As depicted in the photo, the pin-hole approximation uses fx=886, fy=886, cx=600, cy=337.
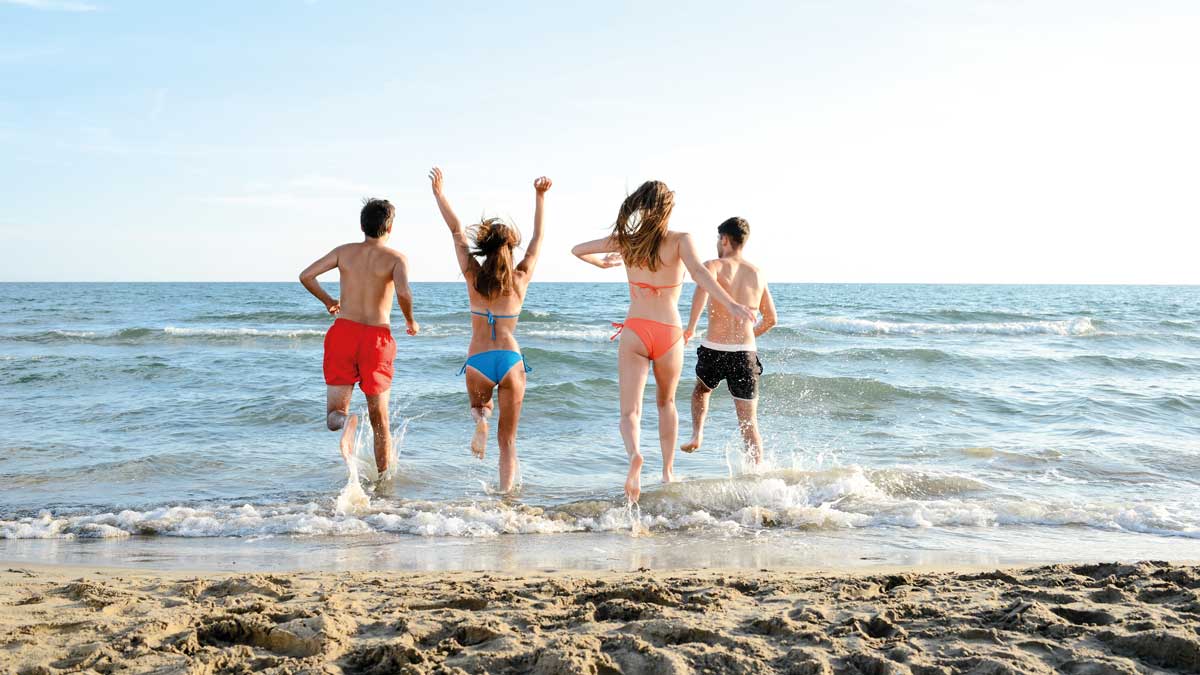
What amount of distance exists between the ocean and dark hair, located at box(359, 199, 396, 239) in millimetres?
1955

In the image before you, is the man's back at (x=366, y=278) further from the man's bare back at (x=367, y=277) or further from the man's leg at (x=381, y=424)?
the man's leg at (x=381, y=424)

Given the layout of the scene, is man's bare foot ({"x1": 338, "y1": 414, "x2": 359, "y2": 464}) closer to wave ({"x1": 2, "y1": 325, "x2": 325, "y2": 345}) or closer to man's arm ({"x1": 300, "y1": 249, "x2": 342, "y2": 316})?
man's arm ({"x1": 300, "y1": 249, "x2": 342, "y2": 316})

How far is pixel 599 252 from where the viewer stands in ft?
17.9

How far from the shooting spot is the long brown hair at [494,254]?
5.55 m

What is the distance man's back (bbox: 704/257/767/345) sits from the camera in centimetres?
657

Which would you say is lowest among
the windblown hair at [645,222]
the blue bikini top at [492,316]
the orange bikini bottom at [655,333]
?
the orange bikini bottom at [655,333]

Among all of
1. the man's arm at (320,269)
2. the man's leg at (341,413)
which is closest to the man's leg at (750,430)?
the man's leg at (341,413)

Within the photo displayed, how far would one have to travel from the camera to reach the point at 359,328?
611 cm

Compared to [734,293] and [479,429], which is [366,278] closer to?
[479,429]

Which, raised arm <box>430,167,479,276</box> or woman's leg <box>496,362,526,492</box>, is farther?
woman's leg <box>496,362,526,492</box>

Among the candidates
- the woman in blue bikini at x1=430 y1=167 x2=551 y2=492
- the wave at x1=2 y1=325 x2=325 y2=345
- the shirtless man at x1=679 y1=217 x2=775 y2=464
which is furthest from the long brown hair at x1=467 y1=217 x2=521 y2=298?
the wave at x1=2 y1=325 x2=325 y2=345

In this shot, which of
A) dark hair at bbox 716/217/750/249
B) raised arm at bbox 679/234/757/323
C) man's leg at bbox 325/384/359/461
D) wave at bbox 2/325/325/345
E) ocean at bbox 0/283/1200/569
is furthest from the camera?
wave at bbox 2/325/325/345

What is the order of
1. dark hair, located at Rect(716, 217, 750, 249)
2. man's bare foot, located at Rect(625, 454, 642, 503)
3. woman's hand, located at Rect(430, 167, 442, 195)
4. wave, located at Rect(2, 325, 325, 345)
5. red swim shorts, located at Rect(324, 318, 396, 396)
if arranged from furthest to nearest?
wave, located at Rect(2, 325, 325, 345) < dark hair, located at Rect(716, 217, 750, 249) < red swim shorts, located at Rect(324, 318, 396, 396) < woman's hand, located at Rect(430, 167, 442, 195) < man's bare foot, located at Rect(625, 454, 642, 503)

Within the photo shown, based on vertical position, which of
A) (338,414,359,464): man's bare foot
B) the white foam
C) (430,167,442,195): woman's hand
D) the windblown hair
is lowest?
the white foam
